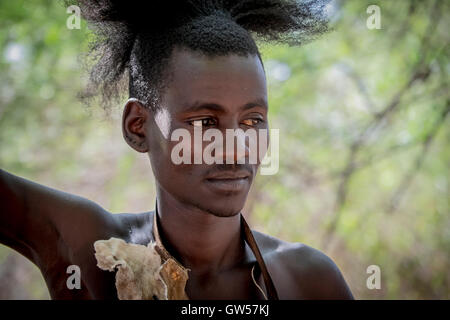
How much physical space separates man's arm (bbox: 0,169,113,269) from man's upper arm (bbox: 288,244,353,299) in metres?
0.76

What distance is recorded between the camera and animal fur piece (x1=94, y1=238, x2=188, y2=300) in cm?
167

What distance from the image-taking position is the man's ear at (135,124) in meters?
1.88

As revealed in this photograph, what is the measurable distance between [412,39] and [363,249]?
168 cm

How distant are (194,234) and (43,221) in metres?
0.50

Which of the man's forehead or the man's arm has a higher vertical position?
the man's forehead

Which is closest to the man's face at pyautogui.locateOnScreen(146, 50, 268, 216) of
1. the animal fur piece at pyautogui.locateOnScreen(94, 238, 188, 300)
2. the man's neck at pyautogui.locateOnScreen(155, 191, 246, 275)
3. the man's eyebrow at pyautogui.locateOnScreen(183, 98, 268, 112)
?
the man's eyebrow at pyautogui.locateOnScreen(183, 98, 268, 112)

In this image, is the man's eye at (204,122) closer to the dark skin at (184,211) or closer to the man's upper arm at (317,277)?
the dark skin at (184,211)

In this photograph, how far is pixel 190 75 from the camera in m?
1.71

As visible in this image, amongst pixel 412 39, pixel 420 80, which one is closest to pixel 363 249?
pixel 420 80

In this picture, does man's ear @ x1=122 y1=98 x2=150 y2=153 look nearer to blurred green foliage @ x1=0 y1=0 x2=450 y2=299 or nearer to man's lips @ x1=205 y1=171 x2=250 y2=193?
man's lips @ x1=205 y1=171 x2=250 y2=193

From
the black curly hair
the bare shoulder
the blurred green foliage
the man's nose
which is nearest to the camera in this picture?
the man's nose

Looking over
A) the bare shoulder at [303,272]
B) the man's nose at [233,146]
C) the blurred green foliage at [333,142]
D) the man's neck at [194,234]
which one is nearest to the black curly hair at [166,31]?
the man's nose at [233,146]

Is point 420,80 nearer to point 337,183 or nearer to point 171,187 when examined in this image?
point 337,183

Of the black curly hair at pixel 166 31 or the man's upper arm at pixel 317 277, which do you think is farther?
the man's upper arm at pixel 317 277
